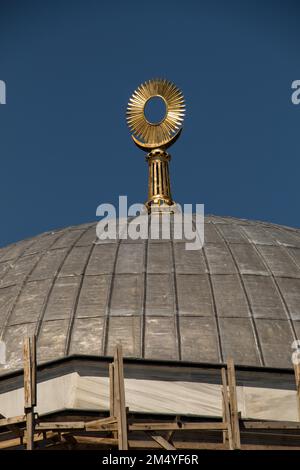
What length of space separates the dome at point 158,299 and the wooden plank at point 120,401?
13.1 feet

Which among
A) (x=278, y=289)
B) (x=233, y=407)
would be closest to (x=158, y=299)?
(x=278, y=289)

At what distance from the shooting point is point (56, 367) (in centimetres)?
3584

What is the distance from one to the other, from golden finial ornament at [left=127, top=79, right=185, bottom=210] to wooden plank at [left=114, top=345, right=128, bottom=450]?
18.8 m

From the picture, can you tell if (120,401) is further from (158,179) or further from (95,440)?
(158,179)

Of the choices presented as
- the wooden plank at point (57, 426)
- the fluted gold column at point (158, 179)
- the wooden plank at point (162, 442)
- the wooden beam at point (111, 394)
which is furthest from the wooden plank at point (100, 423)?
the fluted gold column at point (158, 179)

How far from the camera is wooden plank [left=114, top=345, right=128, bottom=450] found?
104ft

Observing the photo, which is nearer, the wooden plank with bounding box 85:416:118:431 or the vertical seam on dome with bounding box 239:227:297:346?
the wooden plank with bounding box 85:416:118:431

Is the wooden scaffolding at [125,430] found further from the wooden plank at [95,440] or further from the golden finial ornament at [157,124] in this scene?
the golden finial ornament at [157,124]

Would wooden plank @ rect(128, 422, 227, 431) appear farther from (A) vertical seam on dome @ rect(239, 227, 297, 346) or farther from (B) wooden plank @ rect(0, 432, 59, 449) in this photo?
(A) vertical seam on dome @ rect(239, 227, 297, 346)

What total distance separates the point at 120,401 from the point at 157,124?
2083cm

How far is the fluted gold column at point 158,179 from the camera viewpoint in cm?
4944

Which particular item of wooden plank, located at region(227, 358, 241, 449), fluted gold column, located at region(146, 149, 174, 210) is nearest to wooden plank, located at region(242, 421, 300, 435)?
wooden plank, located at region(227, 358, 241, 449)
